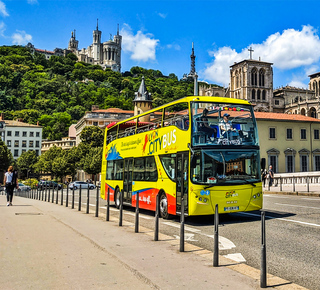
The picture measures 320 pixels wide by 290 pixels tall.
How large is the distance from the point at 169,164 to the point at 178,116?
1609mm

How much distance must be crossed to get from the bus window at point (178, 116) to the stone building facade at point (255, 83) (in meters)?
118

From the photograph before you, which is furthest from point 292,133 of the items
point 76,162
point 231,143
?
point 231,143

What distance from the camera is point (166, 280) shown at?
568 cm

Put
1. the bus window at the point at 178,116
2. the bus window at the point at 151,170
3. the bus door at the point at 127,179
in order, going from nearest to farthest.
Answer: the bus window at the point at 178,116 < the bus window at the point at 151,170 < the bus door at the point at 127,179

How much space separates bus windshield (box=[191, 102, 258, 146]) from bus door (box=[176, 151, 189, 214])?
2.13 feet

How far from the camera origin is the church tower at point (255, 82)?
423 feet

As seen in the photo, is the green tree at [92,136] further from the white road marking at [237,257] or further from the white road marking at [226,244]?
the white road marking at [237,257]

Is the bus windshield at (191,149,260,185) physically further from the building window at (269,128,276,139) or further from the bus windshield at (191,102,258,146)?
the building window at (269,128,276,139)

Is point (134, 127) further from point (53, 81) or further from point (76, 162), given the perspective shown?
point (53, 81)

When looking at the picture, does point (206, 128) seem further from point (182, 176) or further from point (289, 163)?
point (289, 163)

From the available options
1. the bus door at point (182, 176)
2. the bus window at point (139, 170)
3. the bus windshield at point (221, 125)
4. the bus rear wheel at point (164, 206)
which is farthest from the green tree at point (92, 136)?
the bus windshield at point (221, 125)

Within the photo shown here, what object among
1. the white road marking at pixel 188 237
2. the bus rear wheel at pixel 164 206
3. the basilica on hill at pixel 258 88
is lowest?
the white road marking at pixel 188 237

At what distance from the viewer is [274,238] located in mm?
9352

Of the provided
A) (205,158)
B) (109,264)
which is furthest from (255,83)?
(109,264)
